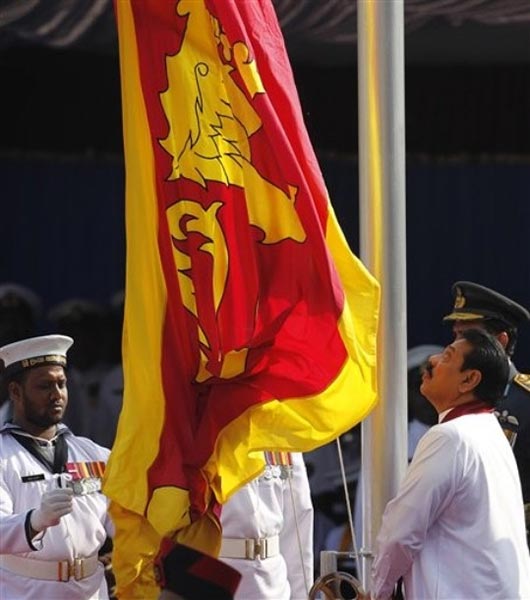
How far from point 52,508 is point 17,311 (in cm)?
459

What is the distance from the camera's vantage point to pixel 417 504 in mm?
4844

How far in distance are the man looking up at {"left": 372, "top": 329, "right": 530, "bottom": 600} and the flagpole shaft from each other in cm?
21

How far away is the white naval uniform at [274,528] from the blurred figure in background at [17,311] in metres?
3.39

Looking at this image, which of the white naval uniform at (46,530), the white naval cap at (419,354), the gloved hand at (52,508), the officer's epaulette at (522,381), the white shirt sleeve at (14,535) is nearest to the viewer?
the gloved hand at (52,508)

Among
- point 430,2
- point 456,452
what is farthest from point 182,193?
point 430,2

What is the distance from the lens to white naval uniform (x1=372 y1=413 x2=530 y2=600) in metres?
4.86

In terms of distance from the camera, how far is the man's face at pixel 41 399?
5848 mm

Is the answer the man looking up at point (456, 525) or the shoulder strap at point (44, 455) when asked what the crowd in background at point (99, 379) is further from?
the man looking up at point (456, 525)

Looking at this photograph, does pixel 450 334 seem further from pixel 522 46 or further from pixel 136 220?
pixel 136 220

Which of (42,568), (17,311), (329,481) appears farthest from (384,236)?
(17,311)

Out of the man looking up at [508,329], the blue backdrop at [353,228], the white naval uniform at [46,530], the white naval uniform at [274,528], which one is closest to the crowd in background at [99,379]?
the blue backdrop at [353,228]

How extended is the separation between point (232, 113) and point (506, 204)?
5.12m

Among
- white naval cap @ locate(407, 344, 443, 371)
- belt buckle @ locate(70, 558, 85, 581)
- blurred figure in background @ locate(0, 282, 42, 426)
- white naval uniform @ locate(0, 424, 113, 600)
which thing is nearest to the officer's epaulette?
white naval uniform @ locate(0, 424, 113, 600)

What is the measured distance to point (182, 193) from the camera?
4.86m
